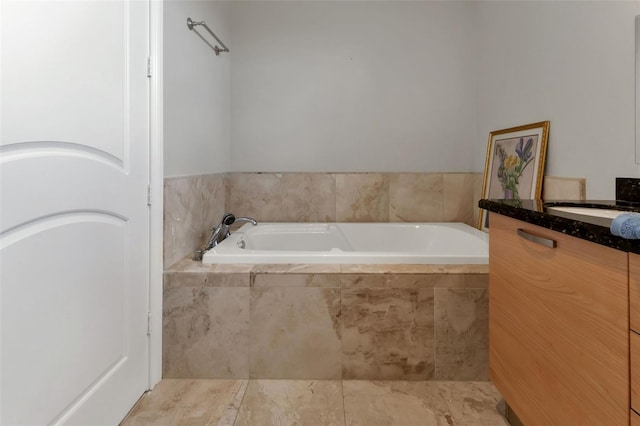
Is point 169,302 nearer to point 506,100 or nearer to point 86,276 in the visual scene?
point 86,276

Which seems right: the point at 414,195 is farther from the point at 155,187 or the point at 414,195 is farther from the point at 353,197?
the point at 155,187

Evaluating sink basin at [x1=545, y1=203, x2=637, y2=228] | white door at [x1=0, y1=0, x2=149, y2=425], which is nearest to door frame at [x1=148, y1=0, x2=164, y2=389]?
white door at [x1=0, y1=0, x2=149, y2=425]

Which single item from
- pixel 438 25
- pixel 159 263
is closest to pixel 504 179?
pixel 438 25

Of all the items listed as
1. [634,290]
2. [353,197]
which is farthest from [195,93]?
[634,290]

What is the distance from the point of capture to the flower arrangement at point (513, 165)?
6.64 feet

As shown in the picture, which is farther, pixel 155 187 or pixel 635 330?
pixel 155 187

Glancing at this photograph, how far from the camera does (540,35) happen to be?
6.27 feet

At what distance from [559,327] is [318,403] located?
0.98m

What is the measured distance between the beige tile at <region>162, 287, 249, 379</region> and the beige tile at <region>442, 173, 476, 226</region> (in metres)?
1.83

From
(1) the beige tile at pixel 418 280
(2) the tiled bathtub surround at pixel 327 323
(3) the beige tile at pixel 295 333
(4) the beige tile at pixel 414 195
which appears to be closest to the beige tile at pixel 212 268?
(2) the tiled bathtub surround at pixel 327 323

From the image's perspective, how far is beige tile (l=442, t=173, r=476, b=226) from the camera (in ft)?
9.37

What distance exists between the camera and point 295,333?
167 centimetres

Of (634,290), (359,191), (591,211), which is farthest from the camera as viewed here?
(359,191)

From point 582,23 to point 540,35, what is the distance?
13.8 inches
